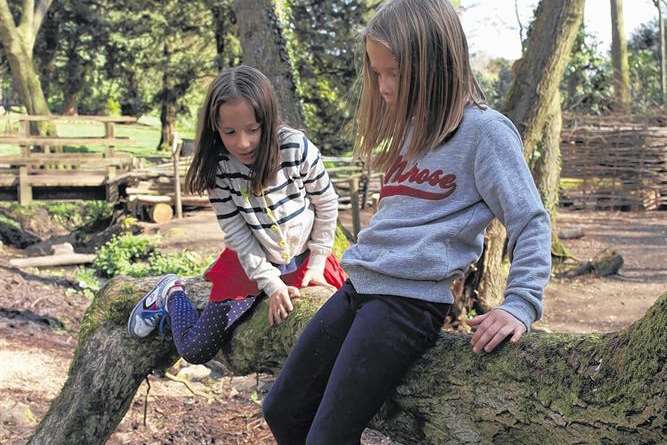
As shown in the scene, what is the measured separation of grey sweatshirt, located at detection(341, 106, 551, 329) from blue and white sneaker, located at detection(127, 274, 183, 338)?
1.19 meters

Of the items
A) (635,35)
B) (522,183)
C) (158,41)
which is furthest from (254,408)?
(635,35)

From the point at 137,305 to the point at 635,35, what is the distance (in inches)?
1442

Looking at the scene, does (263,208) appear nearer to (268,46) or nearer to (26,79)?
(268,46)

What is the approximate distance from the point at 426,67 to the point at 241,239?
1.15 meters

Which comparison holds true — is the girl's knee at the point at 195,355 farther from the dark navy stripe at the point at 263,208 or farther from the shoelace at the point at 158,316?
the dark navy stripe at the point at 263,208

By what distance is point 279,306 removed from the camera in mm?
2729

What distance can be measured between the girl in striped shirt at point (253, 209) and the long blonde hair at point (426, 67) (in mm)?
693

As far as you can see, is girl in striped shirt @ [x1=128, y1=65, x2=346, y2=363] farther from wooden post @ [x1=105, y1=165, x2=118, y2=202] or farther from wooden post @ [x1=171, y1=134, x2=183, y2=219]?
wooden post @ [x1=105, y1=165, x2=118, y2=202]

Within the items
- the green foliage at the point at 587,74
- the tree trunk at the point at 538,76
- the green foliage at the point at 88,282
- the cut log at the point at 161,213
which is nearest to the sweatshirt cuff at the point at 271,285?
the tree trunk at the point at 538,76

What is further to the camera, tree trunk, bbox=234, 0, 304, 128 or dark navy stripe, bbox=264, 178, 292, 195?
tree trunk, bbox=234, 0, 304, 128

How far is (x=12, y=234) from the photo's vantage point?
52.4 feet

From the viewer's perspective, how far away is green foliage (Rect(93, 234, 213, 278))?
413 inches

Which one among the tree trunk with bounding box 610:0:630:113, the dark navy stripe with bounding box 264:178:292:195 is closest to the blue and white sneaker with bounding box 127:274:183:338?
the dark navy stripe with bounding box 264:178:292:195

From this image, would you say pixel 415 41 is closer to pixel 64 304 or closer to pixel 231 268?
pixel 231 268
